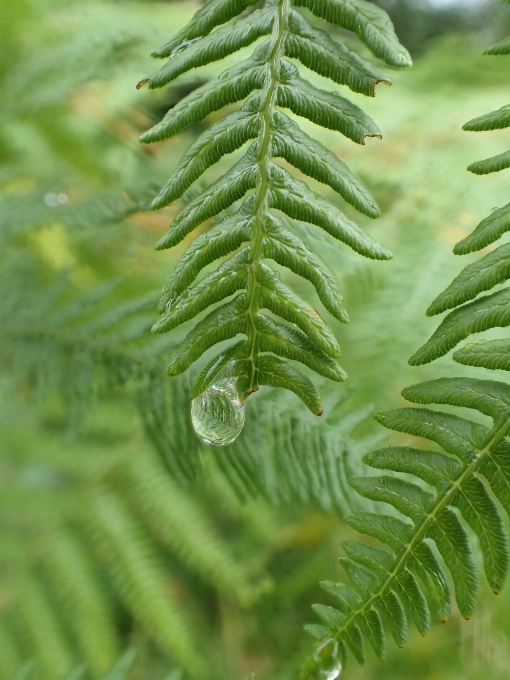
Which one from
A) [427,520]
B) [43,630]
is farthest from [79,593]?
[427,520]

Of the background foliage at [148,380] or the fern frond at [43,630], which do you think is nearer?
the background foliage at [148,380]

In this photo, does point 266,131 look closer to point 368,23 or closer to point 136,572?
point 368,23

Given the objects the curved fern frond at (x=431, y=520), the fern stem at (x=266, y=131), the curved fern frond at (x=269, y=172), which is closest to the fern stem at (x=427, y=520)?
the curved fern frond at (x=431, y=520)

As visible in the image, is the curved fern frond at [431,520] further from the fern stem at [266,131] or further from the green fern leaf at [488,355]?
the fern stem at [266,131]

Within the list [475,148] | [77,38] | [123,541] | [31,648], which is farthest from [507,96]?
[31,648]

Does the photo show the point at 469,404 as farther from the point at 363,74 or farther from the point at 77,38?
the point at 77,38

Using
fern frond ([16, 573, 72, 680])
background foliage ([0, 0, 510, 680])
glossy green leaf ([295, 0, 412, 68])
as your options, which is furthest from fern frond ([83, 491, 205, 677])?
glossy green leaf ([295, 0, 412, 68])
